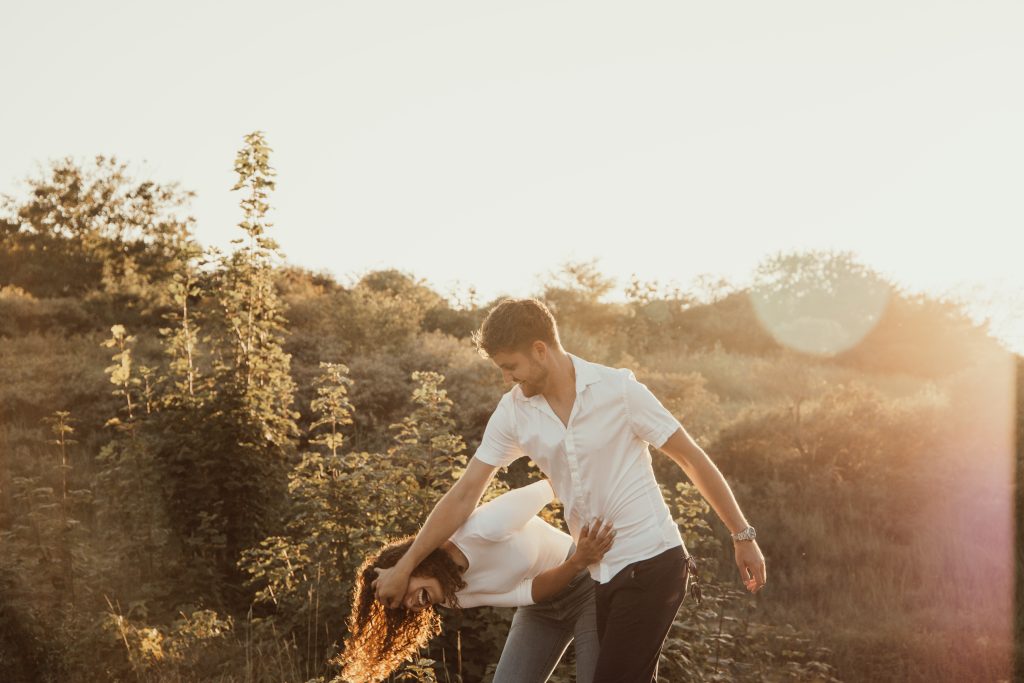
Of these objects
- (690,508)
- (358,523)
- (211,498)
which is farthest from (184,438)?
(690,508)

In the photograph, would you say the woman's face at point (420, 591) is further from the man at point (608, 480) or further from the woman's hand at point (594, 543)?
the woman's hand at point (594, 543)

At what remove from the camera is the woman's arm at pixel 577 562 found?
3182 mm

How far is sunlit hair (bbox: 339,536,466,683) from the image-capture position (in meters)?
3.21

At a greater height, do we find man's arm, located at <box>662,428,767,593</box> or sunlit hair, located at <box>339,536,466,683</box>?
man's arm, located at <box>662,428,767,593</box>

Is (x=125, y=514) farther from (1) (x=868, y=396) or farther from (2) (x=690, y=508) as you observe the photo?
(1) (x=868, y=396)

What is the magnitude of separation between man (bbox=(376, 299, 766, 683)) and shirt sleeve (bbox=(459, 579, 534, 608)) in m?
0.24

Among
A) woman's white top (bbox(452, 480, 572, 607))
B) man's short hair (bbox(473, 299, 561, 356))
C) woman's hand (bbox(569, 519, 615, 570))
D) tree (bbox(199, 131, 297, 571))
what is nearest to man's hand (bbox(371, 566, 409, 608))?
woman's white top (bbox(452, 480, 572, 607))

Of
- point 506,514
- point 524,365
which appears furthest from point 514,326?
point 506,514

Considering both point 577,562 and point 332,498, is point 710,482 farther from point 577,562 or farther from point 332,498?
point 332,498

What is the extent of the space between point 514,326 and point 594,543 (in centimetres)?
80

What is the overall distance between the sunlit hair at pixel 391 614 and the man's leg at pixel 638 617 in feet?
1.80

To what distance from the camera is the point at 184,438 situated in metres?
8.86

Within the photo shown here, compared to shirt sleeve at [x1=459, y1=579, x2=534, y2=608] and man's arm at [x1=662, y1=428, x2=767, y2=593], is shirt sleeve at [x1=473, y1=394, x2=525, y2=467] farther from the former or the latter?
man's arm at [x1=662, y1=428, x2=767, y2=593]

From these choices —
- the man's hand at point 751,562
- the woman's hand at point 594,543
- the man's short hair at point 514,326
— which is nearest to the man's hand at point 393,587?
the woman's hand at point 594,543
